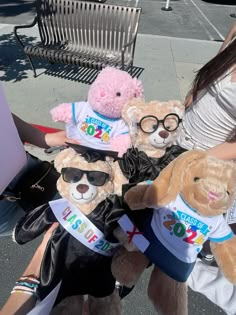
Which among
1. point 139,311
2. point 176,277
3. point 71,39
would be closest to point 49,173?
point 176,277

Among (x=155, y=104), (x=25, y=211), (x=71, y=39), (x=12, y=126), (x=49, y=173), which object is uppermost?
(x=12, y=126)

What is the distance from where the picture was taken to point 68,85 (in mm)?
4832

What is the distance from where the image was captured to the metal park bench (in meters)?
4.68

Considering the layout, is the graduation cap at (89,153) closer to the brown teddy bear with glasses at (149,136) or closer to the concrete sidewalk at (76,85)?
the brown teddy bear with glasses at (149,136)

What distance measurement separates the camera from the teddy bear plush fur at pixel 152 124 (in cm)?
148

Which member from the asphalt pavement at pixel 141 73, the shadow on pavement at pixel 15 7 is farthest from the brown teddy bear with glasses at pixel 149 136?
the shadow on pavement at pixel 15 7

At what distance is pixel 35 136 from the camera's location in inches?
64.9

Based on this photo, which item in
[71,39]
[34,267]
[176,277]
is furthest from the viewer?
[71,39]

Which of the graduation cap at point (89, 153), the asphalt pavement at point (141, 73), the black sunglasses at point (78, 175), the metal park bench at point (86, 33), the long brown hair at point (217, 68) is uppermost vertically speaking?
the long brown hair at point (217, 68)

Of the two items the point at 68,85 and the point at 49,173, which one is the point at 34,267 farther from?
the point at 68,85

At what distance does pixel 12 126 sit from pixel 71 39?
14.7ft

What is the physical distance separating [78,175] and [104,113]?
64cm

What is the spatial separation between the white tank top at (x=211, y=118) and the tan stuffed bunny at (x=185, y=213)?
330 mm

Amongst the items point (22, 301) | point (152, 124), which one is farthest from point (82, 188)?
point (22, 301)
